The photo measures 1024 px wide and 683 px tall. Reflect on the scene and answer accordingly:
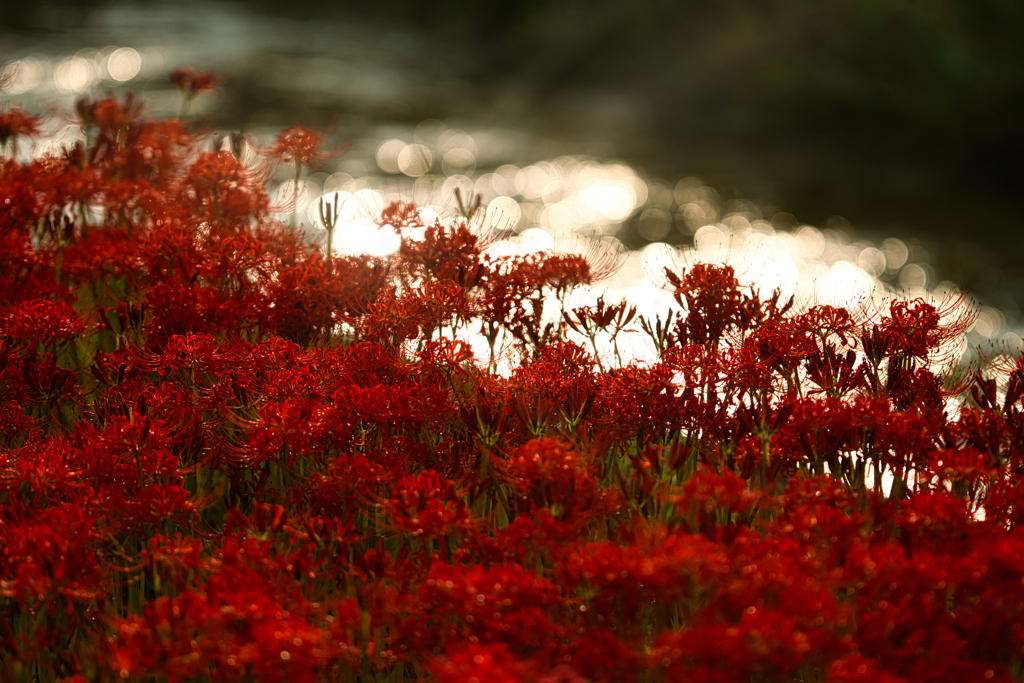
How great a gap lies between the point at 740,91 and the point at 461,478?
15110 mm

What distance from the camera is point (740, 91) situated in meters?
15.7

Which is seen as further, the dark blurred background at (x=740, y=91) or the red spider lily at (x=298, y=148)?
the dark blurred background at (x=740, y=91)

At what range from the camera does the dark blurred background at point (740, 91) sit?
12312 mm

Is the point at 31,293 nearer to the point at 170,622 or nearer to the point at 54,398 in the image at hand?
the point at 54,398

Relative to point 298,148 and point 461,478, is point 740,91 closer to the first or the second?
point 298,148

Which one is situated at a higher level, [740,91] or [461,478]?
[740,91]

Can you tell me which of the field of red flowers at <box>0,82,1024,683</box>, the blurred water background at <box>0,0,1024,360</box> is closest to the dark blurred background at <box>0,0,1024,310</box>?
the blurred water background at <box>0,0,1024,360</box>

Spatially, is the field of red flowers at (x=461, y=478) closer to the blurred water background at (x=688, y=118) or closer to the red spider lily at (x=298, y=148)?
the red spider lily at (x=298, y=148)

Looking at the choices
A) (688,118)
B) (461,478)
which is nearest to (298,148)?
(461,478)

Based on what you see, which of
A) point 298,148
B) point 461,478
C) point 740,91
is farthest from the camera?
point 740,91

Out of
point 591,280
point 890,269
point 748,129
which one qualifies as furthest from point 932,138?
point 591,280

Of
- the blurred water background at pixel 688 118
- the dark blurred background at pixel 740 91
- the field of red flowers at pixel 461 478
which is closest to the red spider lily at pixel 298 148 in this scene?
the field of red flowers at pixel 461 478

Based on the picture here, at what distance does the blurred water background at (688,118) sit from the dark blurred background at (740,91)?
0.14 ft

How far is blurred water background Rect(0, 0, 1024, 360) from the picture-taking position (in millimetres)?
10680
